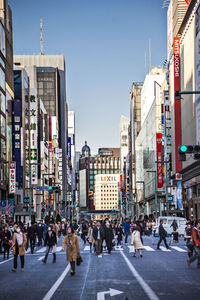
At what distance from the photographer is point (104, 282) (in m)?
16.8

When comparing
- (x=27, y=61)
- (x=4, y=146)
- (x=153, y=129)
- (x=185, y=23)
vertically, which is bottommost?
(x=4, y=146)

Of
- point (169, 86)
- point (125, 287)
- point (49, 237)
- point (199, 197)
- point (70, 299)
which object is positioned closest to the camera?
point (70, 299)

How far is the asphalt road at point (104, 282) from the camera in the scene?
1388cm

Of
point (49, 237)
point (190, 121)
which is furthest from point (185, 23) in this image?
point (49, 237)

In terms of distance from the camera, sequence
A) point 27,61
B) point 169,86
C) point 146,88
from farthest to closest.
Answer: point 27,61 < point 146,88 < point 169,86

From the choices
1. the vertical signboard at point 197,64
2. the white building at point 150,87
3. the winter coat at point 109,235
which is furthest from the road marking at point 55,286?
the white building at point 150,87

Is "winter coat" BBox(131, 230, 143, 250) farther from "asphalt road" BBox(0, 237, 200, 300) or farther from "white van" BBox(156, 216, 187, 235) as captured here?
"white van" BBox(156, 216, 187, 235)

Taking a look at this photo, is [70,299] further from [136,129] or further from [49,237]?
[136,129]

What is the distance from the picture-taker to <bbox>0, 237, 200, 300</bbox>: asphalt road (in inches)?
547

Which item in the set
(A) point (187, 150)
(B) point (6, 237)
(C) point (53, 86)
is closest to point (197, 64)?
(B) point (6, 237)

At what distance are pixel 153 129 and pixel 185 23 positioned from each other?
39559 millimetres

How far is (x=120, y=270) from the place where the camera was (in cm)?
2091

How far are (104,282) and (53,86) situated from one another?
530ft

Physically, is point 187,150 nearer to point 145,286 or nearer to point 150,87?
point 145,286
